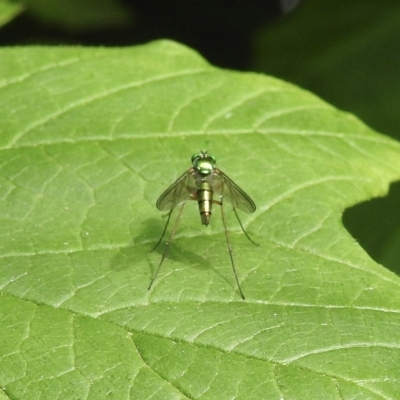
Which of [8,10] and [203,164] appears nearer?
[203,164]

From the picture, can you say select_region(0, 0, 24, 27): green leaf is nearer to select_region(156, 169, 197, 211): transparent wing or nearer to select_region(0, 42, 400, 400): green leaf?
select_region(0, 42, 400, 400): green leaf

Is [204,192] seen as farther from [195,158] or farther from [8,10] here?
[8,10]

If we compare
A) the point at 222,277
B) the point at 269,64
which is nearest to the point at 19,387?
the point at 222,277

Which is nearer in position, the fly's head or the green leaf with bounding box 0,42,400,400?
the green leaf with bounding box 0,42,400,400

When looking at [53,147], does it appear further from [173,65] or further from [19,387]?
[19,387]

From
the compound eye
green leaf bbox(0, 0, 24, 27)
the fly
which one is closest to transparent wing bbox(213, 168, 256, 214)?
the fly

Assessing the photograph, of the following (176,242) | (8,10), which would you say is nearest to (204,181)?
(176,242)
